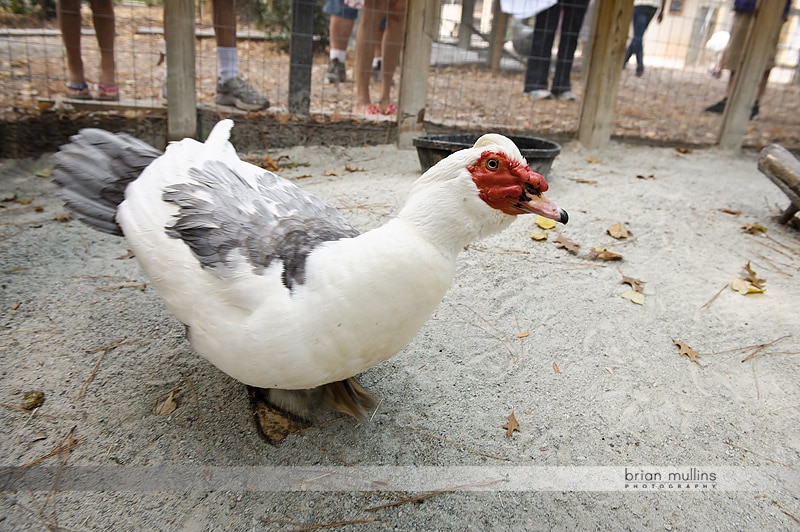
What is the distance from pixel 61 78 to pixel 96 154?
3.01m

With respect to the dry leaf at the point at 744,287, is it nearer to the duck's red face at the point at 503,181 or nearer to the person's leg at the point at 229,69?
the duck's red face at the point at 503,181

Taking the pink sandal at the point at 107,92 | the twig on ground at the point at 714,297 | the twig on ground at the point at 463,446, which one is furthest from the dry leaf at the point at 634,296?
the pink sandal at the point at 107,92

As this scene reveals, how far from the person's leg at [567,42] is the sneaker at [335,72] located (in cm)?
263

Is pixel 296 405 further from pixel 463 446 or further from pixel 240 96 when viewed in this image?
pixel 240 96

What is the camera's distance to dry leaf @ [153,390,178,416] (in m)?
1.96

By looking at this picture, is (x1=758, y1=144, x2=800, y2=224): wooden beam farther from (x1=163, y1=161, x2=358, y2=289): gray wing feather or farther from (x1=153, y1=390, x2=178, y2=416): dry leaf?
(x1=153, y1=390, x2=178, y2=416): dry leaf

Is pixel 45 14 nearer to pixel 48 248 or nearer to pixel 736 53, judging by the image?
pixel 48 248

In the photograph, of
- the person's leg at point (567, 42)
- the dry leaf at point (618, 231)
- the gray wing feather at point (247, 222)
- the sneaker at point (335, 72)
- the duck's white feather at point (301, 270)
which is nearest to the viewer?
the duck's white feather at point (301, 270)

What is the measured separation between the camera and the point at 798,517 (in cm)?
168

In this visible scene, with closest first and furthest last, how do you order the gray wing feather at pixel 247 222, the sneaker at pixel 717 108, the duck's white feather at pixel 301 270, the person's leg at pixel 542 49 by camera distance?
the duck's white feather at pixel 301 270
the gray wing feather at pixel 247 222
the person's leg at pixel 542 49
the sneaker at pixel 717 108

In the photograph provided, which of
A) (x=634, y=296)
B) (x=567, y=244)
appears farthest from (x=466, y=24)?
(x=634, y=296)

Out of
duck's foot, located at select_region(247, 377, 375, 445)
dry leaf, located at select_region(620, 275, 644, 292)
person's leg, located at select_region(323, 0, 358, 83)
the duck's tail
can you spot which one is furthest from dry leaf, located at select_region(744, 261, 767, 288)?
person's leg, located at select_region(323, 0, 358, 83)

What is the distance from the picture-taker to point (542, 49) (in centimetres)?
661

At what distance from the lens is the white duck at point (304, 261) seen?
1501 millimetres
